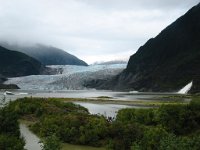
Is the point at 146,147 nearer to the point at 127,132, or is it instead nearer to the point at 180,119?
the point at 127,132

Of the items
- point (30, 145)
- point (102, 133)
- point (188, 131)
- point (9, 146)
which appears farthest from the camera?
point (188, 131)

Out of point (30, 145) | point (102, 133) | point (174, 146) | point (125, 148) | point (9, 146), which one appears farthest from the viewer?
point (102, 133)

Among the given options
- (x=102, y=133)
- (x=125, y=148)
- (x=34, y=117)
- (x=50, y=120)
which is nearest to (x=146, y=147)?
(x=125, y=148)

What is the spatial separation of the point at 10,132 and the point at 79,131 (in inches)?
239

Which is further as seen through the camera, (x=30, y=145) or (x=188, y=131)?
(x=188, y=131)

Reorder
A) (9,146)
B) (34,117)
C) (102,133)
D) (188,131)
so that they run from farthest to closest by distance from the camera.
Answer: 1. (34,117)
2. (188,131)
3. (102,133)
4. (9,146)

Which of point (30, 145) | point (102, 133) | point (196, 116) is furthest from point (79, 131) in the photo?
point (196, 116)

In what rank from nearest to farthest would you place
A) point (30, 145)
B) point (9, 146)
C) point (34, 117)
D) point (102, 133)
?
point (9, 146)
point (30, 145)
point (102, 133)
point (34, 117)

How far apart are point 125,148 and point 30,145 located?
21.6 ft

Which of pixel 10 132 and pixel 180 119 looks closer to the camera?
pixel 10 132

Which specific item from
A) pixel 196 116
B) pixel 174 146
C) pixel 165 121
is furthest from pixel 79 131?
pixel 174 146

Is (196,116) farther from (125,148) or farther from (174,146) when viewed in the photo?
(174,146)

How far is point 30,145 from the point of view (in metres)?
28.2

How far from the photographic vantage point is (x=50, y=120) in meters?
34.1
